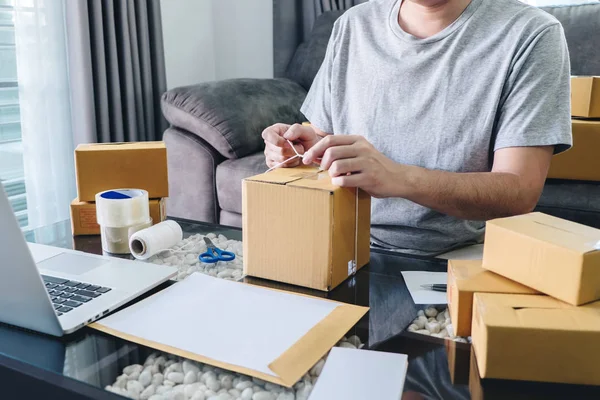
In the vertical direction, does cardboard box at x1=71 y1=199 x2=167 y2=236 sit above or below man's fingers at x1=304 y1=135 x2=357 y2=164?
below

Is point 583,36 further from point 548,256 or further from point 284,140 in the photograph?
point 548,256

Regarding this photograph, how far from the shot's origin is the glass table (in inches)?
22.6

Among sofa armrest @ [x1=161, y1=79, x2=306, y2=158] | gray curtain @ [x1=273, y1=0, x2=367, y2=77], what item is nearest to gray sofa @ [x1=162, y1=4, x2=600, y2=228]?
sofa armrest @ [x1=161, y1=79, x2=306, y2=158]

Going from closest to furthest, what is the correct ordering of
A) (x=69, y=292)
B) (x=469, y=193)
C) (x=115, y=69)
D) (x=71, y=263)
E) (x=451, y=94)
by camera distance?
1. (x=69, y=292)
2. (x=71, y=263)
3. (x=469, y=193)
4. (x=451, y=94)
5. (x=115, y=69)

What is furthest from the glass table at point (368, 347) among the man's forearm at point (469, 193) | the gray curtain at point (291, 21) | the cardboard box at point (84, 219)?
the gray curtain at point (291, 21)

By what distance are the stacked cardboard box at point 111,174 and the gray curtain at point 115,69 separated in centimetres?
130

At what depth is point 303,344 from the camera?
651 millimetres

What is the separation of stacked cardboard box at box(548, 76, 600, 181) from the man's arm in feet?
3.04

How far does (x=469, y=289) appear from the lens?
670mm

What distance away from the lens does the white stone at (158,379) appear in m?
0.59

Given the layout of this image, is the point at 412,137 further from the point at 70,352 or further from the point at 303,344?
the point at 70,352

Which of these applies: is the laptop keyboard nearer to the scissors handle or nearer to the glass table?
the glass table

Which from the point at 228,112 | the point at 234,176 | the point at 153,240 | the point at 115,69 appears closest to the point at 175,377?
the point at 153,240

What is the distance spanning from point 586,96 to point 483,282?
4.93 ft
